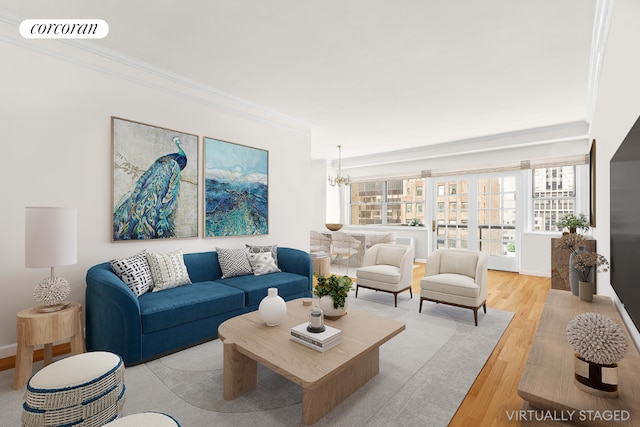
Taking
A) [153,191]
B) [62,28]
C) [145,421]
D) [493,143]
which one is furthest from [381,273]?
[62,28]

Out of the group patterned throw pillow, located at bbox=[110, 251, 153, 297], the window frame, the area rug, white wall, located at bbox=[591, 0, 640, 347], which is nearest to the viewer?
white wall, located at bbox=[591, 0, 640, 347]

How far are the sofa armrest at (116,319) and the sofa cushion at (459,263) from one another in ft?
11.5

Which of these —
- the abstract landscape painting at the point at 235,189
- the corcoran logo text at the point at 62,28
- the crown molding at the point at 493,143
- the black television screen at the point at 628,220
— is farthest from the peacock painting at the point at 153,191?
the crown molding at the point at 493,143

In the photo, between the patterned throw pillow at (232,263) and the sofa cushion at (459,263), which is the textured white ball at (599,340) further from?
the patterned throw pillow at (232,263)

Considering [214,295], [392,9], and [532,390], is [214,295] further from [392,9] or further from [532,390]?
[392,9]

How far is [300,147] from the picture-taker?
5184 millimetres

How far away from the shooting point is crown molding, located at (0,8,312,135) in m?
2.62

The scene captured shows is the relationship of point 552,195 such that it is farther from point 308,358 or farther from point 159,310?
point 159,310

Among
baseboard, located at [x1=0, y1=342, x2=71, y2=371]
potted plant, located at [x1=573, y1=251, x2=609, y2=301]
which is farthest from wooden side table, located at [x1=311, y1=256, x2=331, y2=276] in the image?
potted plant, located at [x1=573, y1=251, x2=609, y2=301]

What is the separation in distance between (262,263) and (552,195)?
572cm

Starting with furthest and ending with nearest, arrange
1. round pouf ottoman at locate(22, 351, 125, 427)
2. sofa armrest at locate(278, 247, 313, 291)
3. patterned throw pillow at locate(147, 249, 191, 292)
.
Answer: sofa armrest at locate(278, 247, 313, 291), patterned throw pillow at locate(147, 249, 191, 292), round pouf ottoman at locate(22, 351, 125, 427)

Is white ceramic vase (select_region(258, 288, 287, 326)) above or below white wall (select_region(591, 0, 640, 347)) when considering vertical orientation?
below

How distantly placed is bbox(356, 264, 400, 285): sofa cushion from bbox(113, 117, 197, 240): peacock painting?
233cm

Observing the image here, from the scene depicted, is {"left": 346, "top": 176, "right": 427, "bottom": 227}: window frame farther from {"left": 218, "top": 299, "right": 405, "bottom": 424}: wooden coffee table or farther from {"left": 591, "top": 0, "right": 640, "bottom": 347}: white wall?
{"left": 218, "top": 299, "right": 405, "bottom": 424}: wooden coffee table
